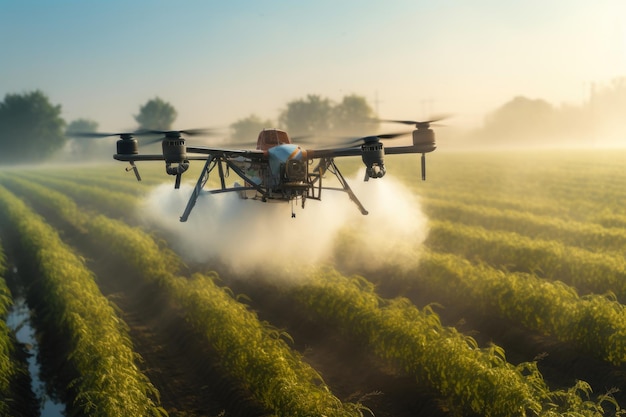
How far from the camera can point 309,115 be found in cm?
14638

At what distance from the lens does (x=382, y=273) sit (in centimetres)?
2203

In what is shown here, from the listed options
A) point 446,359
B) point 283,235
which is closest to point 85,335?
point 446,359

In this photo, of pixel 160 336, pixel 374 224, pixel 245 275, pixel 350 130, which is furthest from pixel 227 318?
pixel 350 130

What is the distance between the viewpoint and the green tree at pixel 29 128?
134 m

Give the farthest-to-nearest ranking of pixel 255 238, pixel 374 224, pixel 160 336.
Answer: pixel 374 224
pixel 255 238
pixel 160 336

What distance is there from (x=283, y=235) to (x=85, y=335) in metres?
9.77

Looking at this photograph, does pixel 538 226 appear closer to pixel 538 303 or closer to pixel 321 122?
pixel 538 303

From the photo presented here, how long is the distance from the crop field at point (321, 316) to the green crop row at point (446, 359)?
4 centimetres

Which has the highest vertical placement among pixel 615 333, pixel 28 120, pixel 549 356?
pixel 28 120

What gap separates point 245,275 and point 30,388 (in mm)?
8952

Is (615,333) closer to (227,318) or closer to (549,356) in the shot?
(549,356)

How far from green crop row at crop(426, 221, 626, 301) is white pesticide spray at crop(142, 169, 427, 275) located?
1.45 meters

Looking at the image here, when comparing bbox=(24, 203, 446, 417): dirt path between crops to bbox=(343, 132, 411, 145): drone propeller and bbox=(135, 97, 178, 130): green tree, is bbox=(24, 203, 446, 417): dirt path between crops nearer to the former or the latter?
bbox=(343, 132, 411, 145): drone propeller

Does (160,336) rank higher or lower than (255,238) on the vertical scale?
lower
